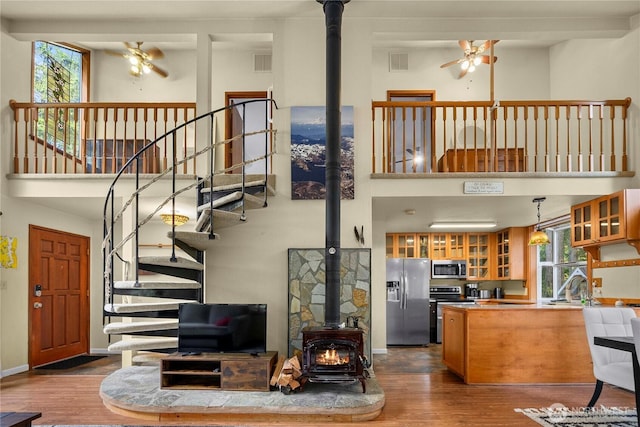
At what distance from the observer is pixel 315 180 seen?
5.93m

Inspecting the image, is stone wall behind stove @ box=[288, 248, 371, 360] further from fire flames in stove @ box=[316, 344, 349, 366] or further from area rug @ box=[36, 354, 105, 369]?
area rug @ box=[36, 354, 105, 369]

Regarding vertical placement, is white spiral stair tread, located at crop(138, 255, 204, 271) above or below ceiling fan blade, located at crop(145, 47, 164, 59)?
below

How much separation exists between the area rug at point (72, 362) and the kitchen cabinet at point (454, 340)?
194 inches

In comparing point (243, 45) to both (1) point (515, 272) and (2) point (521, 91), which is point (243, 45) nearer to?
(2) point (521, 91)

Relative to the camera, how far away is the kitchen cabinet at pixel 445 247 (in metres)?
9.48

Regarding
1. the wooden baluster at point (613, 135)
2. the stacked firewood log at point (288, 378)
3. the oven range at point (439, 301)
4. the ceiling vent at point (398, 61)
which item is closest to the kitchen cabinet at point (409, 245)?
the oven range at point (439, 301)

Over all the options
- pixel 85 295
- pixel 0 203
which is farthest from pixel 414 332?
pixel 0 203

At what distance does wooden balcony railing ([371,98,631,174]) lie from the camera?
19.5ft

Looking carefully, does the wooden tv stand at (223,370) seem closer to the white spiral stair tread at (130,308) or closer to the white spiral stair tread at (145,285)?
the white spiral stair tread at (130,308)

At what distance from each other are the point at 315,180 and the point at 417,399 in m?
2.65

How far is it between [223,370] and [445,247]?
19.0 feet

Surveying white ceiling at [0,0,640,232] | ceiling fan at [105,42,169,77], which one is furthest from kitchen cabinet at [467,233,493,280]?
ceiling fan at [105,42,169,77]

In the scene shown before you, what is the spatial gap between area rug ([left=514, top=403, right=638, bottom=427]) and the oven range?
4278mm

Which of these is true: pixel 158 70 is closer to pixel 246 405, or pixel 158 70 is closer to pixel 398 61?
pixel 398 61
